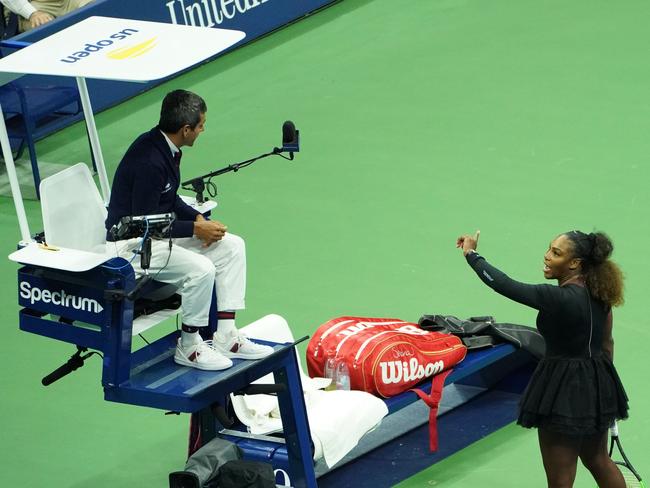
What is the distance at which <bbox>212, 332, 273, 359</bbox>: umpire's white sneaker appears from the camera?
24.3 feet

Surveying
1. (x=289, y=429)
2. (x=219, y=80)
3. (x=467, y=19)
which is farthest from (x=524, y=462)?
(x=467, y=19)

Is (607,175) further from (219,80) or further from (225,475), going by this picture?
(225,475)

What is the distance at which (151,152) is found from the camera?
7277mm

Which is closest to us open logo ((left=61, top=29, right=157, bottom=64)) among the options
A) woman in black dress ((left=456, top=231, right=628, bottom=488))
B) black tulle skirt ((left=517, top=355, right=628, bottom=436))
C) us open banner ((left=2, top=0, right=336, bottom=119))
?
woman in black dress ((left=456, top=231, right=628, bottom=488))

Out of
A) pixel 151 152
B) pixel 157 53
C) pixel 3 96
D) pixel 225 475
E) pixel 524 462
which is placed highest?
pixel 157 53

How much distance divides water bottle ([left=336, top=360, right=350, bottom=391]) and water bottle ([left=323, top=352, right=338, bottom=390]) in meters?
0.03

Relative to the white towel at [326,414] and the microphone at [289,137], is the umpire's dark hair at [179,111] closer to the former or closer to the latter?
the microphone at [289,137]

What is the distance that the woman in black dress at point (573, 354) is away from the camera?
684 centimetres

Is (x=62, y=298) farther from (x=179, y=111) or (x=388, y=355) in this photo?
(x=388, y=355)

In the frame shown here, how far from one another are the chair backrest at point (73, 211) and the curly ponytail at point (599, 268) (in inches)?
103

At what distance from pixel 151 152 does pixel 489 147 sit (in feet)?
18.4

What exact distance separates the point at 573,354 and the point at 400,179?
16.8 feet

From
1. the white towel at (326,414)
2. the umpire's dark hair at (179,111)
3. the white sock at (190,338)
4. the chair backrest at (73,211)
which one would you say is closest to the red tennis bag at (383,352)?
the white towel at (326,414)

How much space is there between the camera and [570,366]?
6930mm
